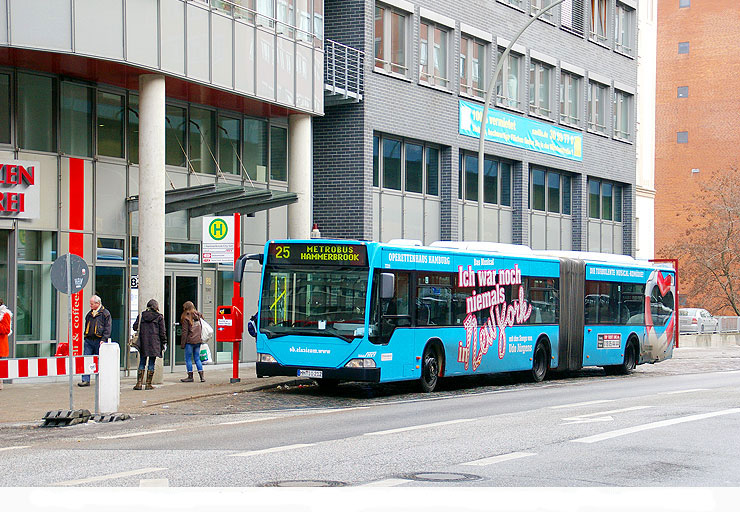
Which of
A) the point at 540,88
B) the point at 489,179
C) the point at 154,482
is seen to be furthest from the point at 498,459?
the point at 540,88

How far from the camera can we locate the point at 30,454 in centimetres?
1178

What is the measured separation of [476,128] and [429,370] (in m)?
16.3

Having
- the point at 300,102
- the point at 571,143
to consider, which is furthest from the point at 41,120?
the point at 571,143

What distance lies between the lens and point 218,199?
80.5ft

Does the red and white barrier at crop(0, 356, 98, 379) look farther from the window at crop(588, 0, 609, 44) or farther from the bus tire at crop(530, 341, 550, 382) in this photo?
the window at crop(588, 0, 609, 44)

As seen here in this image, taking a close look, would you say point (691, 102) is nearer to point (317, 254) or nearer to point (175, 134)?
point (175, 134)

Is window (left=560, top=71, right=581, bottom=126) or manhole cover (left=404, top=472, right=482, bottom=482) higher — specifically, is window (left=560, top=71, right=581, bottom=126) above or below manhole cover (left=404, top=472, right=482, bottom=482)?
above

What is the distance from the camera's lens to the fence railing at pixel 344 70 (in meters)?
29.3

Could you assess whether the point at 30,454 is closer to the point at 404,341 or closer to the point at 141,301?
the point at 404,341

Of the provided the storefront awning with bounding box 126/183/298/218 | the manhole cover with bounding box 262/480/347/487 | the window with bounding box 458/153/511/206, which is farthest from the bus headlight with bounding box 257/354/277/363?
the window with bounding box 458/153/511/206

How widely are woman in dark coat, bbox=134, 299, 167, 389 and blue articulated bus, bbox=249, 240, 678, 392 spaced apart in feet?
6.28

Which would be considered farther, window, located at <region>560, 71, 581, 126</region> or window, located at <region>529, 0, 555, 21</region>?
window, located at <region>560, 71, 581, 126</region>

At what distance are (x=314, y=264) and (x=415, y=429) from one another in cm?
646

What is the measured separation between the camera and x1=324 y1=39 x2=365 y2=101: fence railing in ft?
96.1
